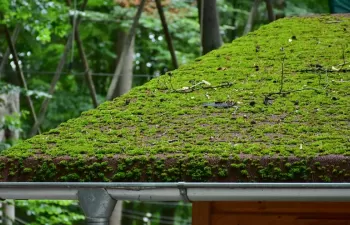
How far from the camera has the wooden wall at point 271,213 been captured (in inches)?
264

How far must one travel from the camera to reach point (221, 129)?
20.7 ft

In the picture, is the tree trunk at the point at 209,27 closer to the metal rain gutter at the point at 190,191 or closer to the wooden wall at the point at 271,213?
the wooden wall at the point at 271,213

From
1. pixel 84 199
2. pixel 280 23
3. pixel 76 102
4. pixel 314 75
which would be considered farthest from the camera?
pixel 76 102

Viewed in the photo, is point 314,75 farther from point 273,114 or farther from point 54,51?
point 54,51

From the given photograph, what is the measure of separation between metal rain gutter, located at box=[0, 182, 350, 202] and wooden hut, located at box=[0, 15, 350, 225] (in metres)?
0.03

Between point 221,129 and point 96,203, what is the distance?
39.7 inches

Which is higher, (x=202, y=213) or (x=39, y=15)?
(x=39, y=15)

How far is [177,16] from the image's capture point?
71.1 feet

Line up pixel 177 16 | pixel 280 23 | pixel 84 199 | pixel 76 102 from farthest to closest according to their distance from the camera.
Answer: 1. pixel 76 102
2. pixel 177 16
3. pixel 280 23
4. pixel 84 199

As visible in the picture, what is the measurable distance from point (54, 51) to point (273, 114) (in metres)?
16.7

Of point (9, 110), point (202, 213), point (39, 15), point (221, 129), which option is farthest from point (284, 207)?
point (9, 110)

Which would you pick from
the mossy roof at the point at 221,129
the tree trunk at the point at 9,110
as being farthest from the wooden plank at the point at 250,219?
the tree trunk at the point at 9,110

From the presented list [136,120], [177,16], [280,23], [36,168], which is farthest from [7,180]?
[177,16]

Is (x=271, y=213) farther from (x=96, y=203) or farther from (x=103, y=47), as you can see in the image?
(x=103, y=47)
